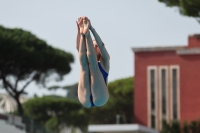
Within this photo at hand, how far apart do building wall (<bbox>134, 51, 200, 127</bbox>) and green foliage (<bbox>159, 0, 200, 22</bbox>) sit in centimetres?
1116

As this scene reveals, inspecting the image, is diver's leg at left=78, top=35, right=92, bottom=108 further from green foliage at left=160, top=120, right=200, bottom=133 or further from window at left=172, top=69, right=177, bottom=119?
window at left=172, top=69, right=177, bottom=119

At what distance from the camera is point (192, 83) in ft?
130

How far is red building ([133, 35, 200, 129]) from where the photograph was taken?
39.8m

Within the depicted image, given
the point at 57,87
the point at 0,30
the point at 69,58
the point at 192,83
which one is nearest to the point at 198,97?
the point at 192,83

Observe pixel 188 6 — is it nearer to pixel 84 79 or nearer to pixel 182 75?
pixel 182 75

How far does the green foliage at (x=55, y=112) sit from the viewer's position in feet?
178

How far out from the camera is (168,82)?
40.8 meters

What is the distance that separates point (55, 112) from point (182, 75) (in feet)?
58.2

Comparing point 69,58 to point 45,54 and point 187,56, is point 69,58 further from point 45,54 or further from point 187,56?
point 187,56

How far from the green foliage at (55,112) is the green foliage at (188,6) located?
26260mm

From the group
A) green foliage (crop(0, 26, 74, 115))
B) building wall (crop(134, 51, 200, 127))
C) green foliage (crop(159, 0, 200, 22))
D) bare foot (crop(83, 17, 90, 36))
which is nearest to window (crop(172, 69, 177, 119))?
building wall (crop(134, 51, 200, 127))

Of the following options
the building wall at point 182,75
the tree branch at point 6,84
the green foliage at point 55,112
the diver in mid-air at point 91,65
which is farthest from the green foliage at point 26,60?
the diver in mid-air at point 91,65

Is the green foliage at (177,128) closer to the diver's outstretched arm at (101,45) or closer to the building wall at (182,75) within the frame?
the building wall at (182,75)

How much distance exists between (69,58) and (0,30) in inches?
192
